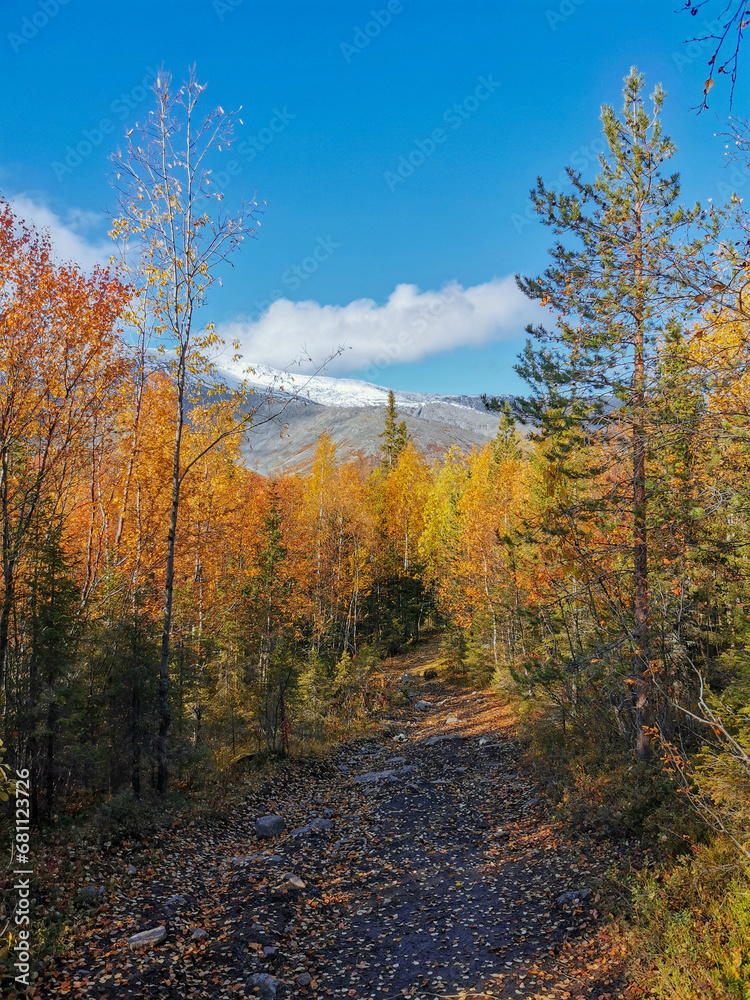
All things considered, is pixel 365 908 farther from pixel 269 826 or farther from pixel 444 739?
pixel 444 739

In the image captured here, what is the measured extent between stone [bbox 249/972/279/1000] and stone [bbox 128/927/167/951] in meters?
1.42

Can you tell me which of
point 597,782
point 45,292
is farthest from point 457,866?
point 45,292

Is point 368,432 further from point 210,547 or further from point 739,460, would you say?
point 739,460

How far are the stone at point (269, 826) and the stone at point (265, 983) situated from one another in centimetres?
481

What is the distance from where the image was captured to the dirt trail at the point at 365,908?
6660 millimetres

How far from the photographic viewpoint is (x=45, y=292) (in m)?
12.1

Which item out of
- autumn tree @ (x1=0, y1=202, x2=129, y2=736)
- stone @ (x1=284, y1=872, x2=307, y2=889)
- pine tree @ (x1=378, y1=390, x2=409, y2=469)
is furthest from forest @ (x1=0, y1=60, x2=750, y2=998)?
pine tree @ (x1=378, y1=390, x2=409, y2=469)

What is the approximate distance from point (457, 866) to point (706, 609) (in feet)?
27.8

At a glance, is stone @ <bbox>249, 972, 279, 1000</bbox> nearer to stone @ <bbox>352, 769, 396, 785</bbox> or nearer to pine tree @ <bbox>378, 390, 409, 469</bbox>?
stone @ <bbox>352, 769, 396, 785</bbox>

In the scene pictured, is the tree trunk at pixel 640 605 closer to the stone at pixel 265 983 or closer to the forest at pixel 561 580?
the forest at pixel 561 580

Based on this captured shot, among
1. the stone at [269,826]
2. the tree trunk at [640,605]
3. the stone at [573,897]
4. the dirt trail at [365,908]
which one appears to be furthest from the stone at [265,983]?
the tree trunk at [640,605]

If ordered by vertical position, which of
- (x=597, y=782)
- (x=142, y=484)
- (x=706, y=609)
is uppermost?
(x=142, y=484)

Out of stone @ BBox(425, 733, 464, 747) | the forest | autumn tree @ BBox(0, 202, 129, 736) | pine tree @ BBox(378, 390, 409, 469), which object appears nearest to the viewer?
the forest

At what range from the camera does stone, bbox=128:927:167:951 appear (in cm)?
700
